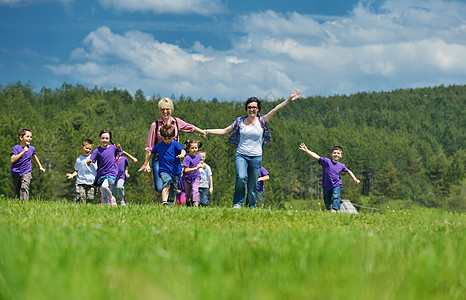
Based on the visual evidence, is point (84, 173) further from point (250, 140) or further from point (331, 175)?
point (331, 175)

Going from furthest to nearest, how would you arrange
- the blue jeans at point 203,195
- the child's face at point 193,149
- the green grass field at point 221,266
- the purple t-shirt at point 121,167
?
the blue jeans at point 203,195
the purple t-shirt at point 121,167
the child's face at point 193,149
the green grass field at point 221,266

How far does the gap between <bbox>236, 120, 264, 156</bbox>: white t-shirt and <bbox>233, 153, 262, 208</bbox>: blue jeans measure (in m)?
0.13

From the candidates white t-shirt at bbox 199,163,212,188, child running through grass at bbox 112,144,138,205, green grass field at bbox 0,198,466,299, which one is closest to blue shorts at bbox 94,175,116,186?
child running through grass at bbox 112,144,138,205

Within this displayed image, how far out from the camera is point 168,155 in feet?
36.3

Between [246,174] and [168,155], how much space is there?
1805mm

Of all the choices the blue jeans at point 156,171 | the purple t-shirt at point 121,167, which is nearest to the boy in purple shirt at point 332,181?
the blue jeans at point 156,171

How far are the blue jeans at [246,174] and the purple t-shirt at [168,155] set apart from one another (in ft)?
4.48

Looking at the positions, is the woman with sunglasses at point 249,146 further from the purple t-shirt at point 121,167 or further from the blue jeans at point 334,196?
the purple t-shirt at point 121,167

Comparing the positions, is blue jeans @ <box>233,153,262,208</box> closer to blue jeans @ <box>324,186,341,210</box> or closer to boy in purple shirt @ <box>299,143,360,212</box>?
boy in purple shirt @ <box>299,143,360,212</box>

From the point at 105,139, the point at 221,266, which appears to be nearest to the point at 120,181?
the point at 105,139

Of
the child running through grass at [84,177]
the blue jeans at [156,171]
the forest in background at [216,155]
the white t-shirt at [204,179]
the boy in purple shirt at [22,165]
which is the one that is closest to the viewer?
the blue jeans at [156,171]

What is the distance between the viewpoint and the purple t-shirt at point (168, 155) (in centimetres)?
1106

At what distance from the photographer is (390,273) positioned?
2941 millimetres

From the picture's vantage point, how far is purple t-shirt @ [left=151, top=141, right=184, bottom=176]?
11.1 metres
